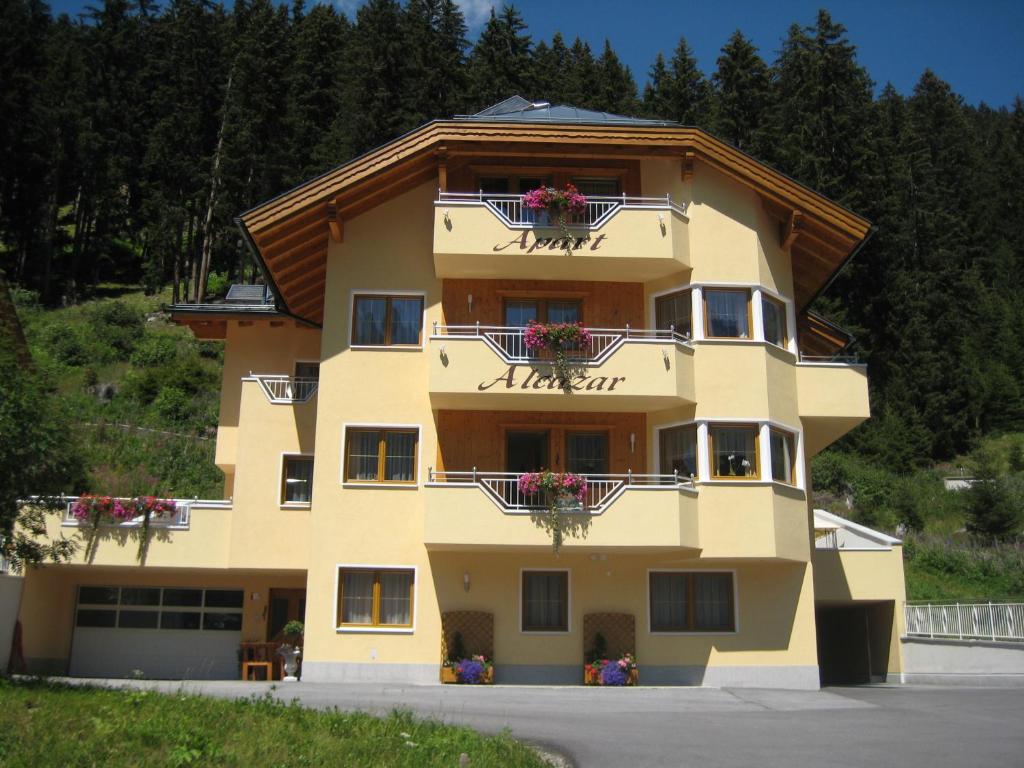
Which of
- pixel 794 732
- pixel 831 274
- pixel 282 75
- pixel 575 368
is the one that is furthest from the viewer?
pixel 282 75

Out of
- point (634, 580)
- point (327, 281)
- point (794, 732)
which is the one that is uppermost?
point (327, 281)

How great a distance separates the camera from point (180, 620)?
28.1m

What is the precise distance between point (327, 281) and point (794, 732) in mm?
15211

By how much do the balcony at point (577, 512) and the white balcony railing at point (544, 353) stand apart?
295 cm

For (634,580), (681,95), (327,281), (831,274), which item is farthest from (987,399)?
(327,281)

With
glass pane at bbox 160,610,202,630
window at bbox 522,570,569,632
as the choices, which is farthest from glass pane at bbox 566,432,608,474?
glass pane at bbox 160,610,202,630

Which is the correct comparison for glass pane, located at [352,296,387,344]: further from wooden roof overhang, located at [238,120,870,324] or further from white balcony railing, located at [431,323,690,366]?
wooden roof overhang, located at [238,120,870,324]

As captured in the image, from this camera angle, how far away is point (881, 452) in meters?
52.3

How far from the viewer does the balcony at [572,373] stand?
23344 mm

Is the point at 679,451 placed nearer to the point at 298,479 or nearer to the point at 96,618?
the point at 298,479

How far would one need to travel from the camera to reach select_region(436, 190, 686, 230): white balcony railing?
24469 mm

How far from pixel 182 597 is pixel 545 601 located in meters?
10.7

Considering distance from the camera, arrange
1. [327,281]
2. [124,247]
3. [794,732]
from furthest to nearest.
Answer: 1. [124,247]
2. [327,281]
3. [794,732]

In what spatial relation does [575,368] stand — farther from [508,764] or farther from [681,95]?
[681,95]
